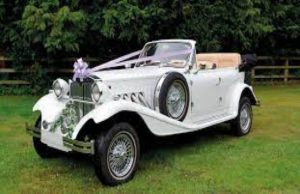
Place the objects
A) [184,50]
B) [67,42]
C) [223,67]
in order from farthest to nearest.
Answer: [67,42] < [223,67] < [184,50]

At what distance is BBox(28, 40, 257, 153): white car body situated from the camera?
20.4ft

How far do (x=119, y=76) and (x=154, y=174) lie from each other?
1354mm

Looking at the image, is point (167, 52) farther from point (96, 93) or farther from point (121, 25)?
point (121, 25)

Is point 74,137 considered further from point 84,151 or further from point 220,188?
point 220,188

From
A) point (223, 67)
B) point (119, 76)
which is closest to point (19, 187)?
point (119, 76)

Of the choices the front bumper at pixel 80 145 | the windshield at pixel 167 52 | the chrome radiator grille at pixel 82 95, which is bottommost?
the front bumper at pixel 80 145

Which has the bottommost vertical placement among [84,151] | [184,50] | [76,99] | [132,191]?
[132,191]

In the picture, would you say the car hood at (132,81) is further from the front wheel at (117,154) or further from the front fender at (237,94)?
the front fender at (237,94)

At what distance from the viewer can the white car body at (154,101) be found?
6.21m

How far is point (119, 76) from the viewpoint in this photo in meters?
6.71

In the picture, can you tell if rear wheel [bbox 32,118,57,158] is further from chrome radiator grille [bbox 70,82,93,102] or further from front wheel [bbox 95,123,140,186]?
front wheel [bbox 95,123,140,186]

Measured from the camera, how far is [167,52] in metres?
8.21

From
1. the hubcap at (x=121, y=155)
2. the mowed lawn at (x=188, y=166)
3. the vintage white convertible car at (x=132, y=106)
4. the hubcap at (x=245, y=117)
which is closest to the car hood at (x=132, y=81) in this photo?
the vintage white convertible car at (x=132, y=106)

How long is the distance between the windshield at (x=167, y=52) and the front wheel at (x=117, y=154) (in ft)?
6.43
